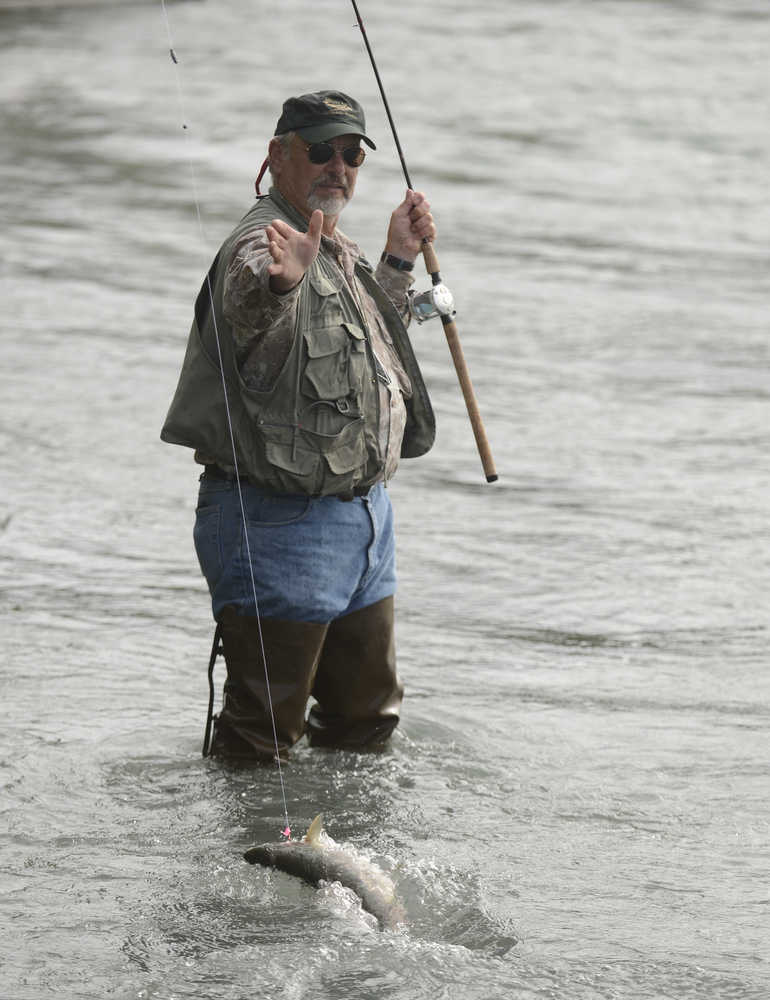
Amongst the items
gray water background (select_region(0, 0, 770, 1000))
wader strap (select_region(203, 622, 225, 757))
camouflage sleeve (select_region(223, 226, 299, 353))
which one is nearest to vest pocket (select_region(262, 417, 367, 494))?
camouflage sleeve (select_region(223, 226, 299, 353))

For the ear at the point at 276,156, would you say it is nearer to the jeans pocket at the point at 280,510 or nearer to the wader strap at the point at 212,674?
the jeans pocket at the point at 280,510

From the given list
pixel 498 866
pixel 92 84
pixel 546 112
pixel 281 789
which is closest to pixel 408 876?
pixel 498 866

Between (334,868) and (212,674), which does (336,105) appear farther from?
(334,868)

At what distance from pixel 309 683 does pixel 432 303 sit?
115cm

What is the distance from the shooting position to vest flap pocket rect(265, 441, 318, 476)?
4.64 metres

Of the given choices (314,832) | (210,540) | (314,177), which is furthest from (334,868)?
(314,177)

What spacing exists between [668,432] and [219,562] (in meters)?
5.00

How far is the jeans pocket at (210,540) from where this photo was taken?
4879mm

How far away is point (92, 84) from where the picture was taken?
20.9m

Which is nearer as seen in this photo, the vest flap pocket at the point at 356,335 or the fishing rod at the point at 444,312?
the vest flap pocket at the point at 356,335

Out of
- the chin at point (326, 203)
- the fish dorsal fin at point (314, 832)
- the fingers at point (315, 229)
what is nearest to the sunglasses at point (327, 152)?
the chin at point (326, 203)

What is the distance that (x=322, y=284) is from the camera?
185 inches

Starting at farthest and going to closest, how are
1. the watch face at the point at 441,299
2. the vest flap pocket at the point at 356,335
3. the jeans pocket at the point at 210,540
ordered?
the watch face at the point at 441,299 → the jeans pocket at the point at 210,540 → the vest flap pocket at the point at 356,335

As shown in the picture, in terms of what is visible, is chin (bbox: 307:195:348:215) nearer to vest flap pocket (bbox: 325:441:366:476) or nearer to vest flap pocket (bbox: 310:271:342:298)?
vest flap pocket (bbox: 310:271:342:298)
